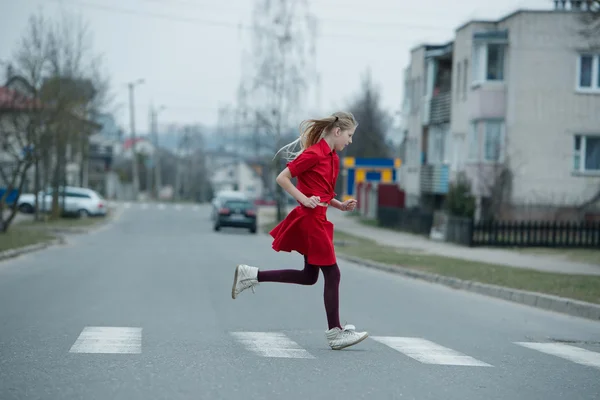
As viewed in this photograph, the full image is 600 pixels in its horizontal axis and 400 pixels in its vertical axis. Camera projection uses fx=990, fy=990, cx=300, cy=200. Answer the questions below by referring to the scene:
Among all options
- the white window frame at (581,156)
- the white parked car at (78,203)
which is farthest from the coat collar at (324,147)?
the white parked car at (78,203)

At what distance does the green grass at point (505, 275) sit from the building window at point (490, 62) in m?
14.5

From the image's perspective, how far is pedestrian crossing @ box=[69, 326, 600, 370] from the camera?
757 cm

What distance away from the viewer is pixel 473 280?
16.5 metres

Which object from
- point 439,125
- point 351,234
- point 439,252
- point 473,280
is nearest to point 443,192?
point 439,125

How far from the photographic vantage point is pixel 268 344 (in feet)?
27.1

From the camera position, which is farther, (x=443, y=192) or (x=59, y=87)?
(x=443, y=192)

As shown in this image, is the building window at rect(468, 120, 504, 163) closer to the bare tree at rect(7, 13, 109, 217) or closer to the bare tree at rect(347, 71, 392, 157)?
the bare tree at rect(7, 13, 109, 217)

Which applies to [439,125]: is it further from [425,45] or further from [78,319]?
[78,319]

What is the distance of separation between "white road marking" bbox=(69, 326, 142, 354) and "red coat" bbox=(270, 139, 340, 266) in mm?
1414

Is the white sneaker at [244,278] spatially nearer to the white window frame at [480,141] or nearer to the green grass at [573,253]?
the green grass at [573,253]

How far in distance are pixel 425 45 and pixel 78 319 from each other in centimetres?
4002

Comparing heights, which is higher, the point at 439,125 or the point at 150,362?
the point at 439,125

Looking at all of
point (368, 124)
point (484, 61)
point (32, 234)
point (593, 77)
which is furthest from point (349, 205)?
point (368, 124)

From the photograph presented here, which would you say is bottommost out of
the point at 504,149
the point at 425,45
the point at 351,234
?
the point at 351,234
